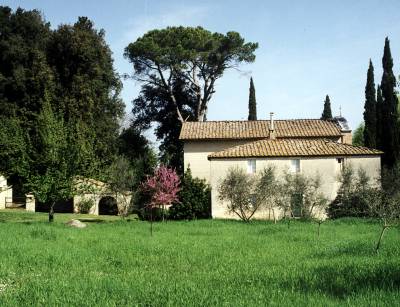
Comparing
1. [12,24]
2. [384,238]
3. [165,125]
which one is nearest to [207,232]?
[384,238]

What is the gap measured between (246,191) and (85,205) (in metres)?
19.3

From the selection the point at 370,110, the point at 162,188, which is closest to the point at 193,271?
the point at 162,188

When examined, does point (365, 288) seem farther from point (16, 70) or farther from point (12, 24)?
point (12, 24)

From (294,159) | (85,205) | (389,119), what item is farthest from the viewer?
(85,205)

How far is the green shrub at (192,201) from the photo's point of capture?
40.1 metres

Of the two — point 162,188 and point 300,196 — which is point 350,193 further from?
point 162,188

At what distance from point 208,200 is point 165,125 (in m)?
16.8

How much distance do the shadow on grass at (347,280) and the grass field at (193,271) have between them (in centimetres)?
2

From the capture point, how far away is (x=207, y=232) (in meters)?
24.2

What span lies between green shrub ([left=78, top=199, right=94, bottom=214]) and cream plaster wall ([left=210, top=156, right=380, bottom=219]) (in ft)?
50.4

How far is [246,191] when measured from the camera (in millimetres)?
36406

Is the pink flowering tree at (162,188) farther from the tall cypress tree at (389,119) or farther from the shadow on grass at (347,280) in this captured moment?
the shadow on grass at (347,280)

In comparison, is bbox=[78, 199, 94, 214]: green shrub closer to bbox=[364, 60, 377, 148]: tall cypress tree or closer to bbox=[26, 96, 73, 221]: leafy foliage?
bbox=[26, 96, 73, 221]: leafy foliage

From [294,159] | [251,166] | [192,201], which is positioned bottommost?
[192,201]
